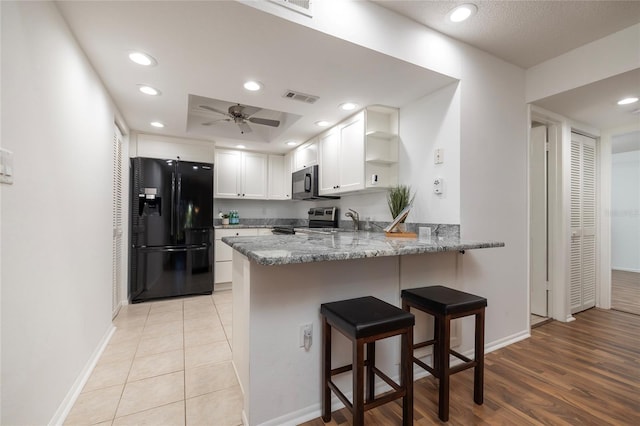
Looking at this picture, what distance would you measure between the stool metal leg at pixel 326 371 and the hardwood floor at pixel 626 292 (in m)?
3.89

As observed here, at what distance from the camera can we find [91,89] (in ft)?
6.50

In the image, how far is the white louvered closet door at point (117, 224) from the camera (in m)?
2.88

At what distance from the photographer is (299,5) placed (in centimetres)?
154

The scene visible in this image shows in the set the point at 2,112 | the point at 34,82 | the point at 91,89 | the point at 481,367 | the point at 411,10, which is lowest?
the point at 481,367

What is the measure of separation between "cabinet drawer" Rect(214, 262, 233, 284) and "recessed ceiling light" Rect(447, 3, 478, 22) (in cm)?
384

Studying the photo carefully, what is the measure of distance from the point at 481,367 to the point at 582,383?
87 centimetres

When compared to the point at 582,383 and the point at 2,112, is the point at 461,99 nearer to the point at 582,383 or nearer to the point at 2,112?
the point at 582,383

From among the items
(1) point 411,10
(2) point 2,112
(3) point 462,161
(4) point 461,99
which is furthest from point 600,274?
(2) point 2,112

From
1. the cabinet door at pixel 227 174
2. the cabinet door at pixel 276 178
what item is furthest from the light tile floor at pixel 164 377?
the cabinet door at pixel 276 178

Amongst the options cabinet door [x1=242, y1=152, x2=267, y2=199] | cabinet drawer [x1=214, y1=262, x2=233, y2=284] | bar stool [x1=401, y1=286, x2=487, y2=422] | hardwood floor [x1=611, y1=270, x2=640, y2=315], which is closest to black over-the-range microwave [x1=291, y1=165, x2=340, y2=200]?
cabinet door [x1=242, y1=152, x2=267, y2=199]

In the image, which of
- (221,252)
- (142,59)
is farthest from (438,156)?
(221,252)

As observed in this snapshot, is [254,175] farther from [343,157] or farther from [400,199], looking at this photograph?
[400,199]

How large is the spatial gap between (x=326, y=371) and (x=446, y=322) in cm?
71

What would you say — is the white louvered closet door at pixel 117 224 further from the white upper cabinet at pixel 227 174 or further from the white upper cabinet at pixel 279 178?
the white upper cabinet at pixel 279 178
